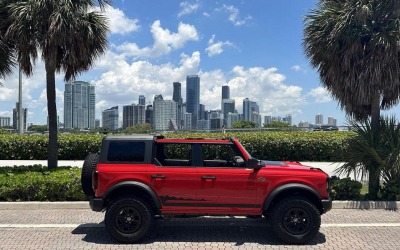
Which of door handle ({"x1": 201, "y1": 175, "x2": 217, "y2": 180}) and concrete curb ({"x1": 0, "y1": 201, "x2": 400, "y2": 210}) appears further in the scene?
concrete curb ({"x1": 0, "y1": 201, "x2": 400, "y2": 210})


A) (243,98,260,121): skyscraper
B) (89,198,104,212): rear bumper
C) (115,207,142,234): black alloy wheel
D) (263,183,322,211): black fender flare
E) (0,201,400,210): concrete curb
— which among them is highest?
(243,98,260,121): skyscraper

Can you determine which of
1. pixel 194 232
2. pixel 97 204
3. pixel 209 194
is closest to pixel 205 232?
pixel 194 232

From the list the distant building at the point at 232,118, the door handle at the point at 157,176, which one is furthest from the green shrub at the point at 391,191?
the distant building at the point at 232,118

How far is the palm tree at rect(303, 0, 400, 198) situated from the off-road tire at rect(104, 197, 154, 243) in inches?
227

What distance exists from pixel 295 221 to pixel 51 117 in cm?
826

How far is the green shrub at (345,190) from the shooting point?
9094mm

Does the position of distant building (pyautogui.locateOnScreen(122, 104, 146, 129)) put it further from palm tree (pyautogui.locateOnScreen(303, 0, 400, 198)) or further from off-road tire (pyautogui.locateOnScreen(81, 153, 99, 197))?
off-road tire (pyautogui.locateOnScreen(81, 153, 99, 197))

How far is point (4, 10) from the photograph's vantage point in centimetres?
1119

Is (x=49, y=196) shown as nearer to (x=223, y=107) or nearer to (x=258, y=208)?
(x=258, y=208)

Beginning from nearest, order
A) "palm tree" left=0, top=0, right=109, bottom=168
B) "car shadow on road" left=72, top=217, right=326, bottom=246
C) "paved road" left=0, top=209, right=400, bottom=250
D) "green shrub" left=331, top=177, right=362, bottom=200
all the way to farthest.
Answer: "paved road" left=0, top=209, right=400, bottom=250, "car shadow on road" left=72, top=217, right=326, bottom=246, "green shrub" left=331, top=177, right=362, bottom=200, "palm tree" left=0, top=0, right=109, bottom=168

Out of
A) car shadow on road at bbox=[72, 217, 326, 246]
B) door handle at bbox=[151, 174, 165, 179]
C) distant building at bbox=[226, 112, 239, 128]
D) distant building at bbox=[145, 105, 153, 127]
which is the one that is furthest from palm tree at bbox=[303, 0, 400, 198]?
distant building at bbox=[226, 112, 239, 128]

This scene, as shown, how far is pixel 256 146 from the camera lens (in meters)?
16.8

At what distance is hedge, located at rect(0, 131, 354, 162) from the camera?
1681 cm

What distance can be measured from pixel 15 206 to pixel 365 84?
8676mm
